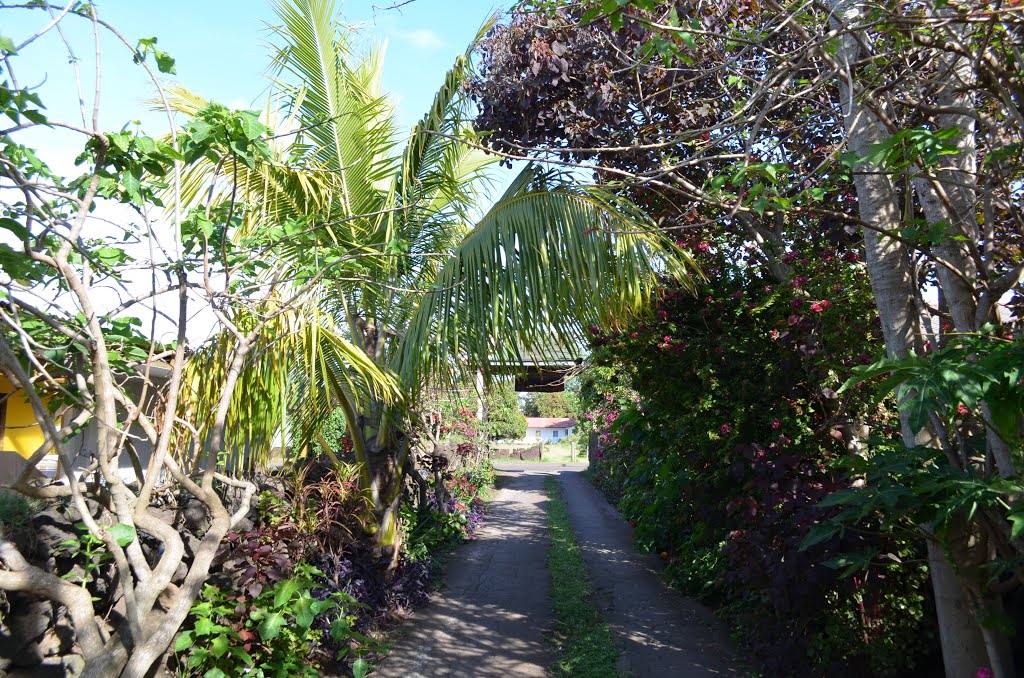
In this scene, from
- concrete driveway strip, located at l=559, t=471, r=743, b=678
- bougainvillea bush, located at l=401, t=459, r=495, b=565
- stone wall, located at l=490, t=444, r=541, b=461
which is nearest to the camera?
concrete driveway strip, located at l=559, t=471, r=743, b=678

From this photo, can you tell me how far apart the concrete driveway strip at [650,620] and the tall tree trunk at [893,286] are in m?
1.89

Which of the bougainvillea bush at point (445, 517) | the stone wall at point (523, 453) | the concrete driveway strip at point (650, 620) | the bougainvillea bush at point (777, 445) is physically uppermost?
the bougainvillea bush at point (777, 445)

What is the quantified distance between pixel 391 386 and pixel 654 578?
187 inches

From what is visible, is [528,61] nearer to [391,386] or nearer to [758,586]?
[391,386]

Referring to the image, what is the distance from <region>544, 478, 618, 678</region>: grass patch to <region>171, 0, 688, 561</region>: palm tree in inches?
72.6

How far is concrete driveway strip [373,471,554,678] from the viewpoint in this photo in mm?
5406

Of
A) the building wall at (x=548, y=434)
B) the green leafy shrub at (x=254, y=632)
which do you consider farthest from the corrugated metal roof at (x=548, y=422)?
the green leafy shrub at (x=254, y=632)

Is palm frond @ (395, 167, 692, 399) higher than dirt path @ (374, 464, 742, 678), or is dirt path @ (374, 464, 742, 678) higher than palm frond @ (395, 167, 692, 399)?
palm frond @ (395, 167, 692, 399)

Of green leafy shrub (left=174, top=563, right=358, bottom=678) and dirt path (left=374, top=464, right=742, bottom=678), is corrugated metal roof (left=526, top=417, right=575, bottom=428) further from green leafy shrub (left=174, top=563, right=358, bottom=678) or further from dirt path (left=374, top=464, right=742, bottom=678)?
green leafy shrub (left=174, top=563, right=358, bottom=678)

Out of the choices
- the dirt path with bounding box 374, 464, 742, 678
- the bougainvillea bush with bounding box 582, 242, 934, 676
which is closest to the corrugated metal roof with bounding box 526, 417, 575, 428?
the dirt path with bounding box 374, 464, 742, 678

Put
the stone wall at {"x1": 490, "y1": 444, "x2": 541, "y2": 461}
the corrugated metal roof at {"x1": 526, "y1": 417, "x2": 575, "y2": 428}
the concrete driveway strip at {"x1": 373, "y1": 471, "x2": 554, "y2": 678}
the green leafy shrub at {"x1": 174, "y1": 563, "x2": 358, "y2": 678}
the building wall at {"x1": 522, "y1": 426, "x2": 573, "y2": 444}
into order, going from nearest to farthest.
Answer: the green leafy shrub at {"x1": 174, "y1": 563, "x2": 358, "y2": 678}, the concrete driveway strip at {"x1": 373, "y1": 471, "x2": 554, "y2": 678}, the stone wall at {"x1": 490, "y1": 444, "x2": 541, "y2": 461}, the corrugated metal roof at {"x1": 526, "y1": 417, "x2": 575, "y2": 428}, the building wall at {"x1": 522, "y1": 426, "x2": 573, "y2": 444}

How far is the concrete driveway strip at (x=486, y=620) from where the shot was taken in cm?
541

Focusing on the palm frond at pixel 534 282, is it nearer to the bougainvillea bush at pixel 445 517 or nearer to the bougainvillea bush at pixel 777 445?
the bougainvillea bush at pixel 777 445

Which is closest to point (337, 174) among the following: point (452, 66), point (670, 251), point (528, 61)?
point (452, 66)
